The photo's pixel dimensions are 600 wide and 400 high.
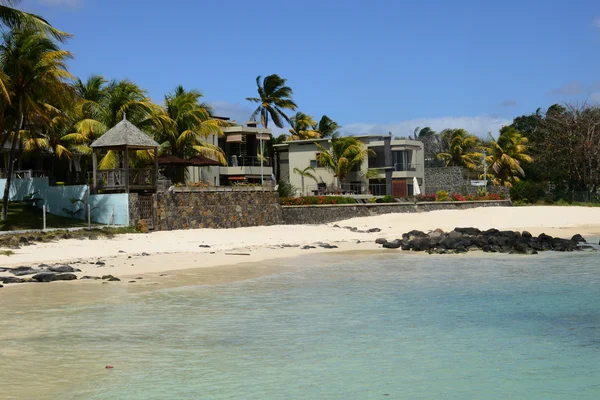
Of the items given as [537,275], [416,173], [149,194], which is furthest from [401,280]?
[416,173]

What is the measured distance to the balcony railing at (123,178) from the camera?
31.2 meters

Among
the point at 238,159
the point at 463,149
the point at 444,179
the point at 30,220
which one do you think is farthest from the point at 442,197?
the point at 30,220

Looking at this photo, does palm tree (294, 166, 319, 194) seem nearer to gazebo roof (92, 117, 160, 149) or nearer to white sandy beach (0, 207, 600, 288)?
white sandy beach (0, 207, 600, 288)

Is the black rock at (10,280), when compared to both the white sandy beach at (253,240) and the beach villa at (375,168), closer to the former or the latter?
the white sandy beach at (253,240)

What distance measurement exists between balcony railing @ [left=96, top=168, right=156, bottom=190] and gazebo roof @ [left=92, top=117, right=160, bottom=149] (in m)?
1.21

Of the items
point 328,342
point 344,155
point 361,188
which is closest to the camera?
point 328,342

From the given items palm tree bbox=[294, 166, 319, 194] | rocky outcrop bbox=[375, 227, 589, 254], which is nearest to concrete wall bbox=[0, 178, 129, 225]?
rocky outcrop bbox=[375, 227, 589, 254]

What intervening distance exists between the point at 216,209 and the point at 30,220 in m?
8.50

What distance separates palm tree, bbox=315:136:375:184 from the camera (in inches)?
2114

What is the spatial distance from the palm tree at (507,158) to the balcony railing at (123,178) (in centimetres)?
3722

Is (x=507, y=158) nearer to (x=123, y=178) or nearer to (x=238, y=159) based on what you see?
(x=238, y=159)

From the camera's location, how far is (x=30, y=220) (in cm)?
3034

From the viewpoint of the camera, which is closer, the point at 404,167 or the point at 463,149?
the point at 404,167

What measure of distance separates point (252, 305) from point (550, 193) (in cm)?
4051
